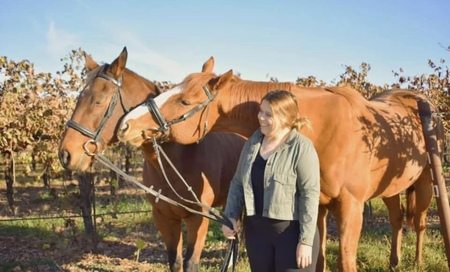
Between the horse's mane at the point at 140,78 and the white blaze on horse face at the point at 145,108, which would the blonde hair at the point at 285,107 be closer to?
the white blaze on horse face at the point at 145,108

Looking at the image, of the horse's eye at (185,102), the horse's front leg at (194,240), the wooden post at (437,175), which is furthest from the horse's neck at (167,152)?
the wooden post at (437,175)

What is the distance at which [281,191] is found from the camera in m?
2.17

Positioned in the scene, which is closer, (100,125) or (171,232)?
(100,125)

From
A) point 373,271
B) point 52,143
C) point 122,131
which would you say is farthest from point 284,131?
point 52,143

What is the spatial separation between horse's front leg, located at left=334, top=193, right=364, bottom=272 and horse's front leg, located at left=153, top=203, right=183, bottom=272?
144 cm

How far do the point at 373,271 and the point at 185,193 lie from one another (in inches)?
90.4

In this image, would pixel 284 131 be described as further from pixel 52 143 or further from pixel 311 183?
pixel 52 143

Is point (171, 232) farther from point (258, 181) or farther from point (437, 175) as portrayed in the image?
point (437, 175)

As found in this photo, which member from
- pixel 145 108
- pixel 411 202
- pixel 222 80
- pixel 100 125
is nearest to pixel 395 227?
pixel 411 202

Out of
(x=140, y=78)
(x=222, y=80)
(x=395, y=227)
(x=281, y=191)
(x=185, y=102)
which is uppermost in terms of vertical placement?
(x=140, y=78)

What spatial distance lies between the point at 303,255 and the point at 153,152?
163 centimetres

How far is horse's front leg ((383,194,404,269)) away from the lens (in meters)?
4.41

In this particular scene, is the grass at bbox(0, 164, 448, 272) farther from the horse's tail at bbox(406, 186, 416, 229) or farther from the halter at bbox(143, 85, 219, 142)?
the halter at bbox(143, 85, 219, 142)

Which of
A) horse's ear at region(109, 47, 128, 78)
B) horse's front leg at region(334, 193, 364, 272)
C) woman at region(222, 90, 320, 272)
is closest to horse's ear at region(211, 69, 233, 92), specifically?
woman at region(222, 90, 320, 272)
